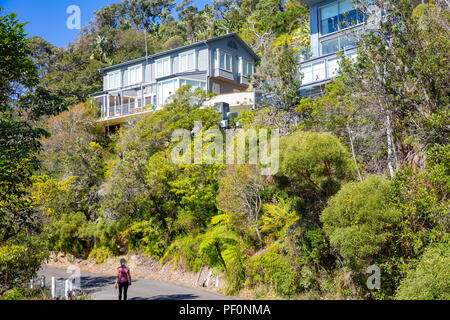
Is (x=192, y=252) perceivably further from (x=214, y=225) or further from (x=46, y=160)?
(x=46, y=160)

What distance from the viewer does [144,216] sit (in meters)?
22.1

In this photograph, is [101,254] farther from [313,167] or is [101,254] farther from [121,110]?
[121,110]

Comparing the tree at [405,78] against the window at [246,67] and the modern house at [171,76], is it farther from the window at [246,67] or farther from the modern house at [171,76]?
the window at [246,67]

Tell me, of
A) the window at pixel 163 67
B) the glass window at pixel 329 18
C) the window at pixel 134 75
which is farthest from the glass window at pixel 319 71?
the window at pixel 134 75

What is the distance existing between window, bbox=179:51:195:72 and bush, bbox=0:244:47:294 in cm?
2617

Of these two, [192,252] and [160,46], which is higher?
[160,46]

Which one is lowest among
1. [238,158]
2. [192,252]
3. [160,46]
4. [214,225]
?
[192,252]

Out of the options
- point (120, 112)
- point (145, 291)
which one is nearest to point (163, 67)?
point (120, 112)

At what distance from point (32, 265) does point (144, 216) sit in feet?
26.2

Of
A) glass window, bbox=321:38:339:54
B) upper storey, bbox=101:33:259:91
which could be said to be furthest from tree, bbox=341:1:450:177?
upper storey, bbox=101:33:259:91

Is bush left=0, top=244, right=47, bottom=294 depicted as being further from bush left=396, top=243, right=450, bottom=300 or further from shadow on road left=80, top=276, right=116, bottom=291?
bush left=396, top=243, right=450, bottom=300

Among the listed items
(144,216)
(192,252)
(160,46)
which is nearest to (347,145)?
(192,252)

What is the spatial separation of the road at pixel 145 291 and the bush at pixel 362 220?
5.02m

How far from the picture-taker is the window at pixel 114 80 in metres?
43.4
